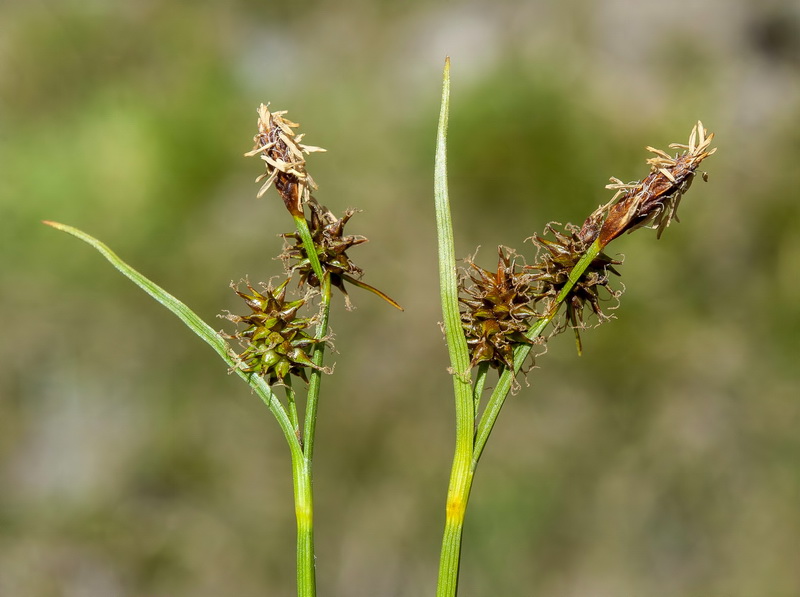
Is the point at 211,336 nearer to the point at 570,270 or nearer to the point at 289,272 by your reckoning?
the point at 289,272

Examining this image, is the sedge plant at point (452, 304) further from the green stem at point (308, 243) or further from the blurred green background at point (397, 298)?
the blurred green background at point (397, 298)

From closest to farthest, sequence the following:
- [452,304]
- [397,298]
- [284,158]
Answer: [452,304]
[284,158]
[397,298]

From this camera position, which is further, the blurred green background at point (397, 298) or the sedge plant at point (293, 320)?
the blurred green background at point (397, 298)

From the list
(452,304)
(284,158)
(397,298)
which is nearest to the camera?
(452,304)

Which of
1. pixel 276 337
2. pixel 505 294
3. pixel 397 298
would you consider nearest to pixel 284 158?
pixel 276 337

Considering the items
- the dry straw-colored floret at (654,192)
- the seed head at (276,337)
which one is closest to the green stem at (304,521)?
the seed head at (276,337)

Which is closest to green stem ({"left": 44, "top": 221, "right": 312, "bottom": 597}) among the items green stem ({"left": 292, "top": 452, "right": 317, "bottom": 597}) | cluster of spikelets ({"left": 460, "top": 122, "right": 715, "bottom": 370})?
green stem ({"left": 292, "top": 452, "right": 317, "bottom": 597})

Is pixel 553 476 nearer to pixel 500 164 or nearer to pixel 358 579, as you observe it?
pixel 358 579

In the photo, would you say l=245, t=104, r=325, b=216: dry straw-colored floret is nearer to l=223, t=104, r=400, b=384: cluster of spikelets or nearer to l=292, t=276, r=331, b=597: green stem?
l=223, t=104, r=400, b=384: cluster of spikelets
